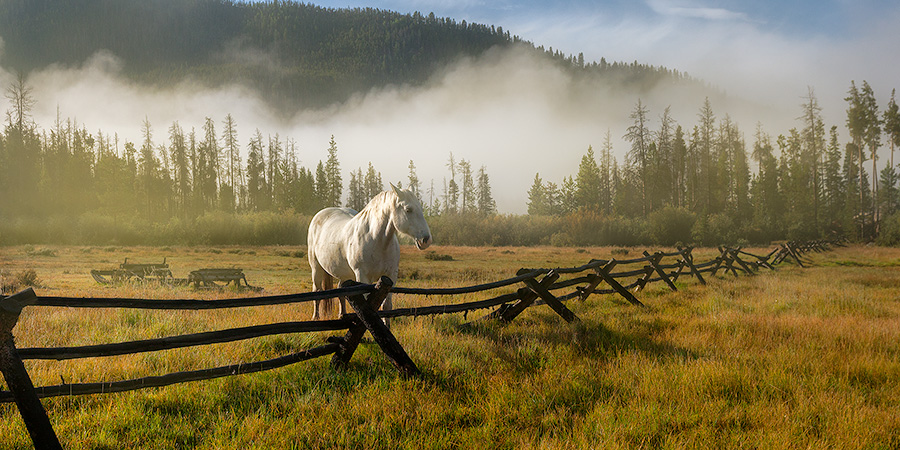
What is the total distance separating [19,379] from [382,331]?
259cm

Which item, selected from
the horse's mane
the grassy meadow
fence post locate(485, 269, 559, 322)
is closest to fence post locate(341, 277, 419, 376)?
the grassy meadow

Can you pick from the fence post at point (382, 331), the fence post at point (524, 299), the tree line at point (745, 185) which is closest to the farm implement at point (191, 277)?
the fence post at point (524, 299)

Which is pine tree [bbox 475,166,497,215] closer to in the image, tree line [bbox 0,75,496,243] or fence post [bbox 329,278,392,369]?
tree line [bbox 0,75,496,243]

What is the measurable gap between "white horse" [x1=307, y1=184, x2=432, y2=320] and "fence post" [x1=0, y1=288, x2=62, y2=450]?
3334 mm

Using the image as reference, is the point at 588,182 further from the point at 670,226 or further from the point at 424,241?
the point at 424,241

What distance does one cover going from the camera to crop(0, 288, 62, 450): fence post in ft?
8.51

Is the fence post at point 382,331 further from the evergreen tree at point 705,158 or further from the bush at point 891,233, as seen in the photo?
the evergreen tree at point 705,158

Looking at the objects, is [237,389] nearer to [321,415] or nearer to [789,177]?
[321,415]

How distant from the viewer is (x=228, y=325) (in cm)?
694

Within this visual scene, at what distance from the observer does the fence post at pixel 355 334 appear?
4.22m

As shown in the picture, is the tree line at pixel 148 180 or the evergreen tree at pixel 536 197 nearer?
the tree line at pixel 148 180

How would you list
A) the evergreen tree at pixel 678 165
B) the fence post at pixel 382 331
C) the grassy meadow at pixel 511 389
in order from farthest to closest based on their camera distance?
the evergreen tree at pixel 678 165
the fence post at pixel 382 331
the grassy meadow at pixel 511 389

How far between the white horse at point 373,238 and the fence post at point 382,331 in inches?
46.7

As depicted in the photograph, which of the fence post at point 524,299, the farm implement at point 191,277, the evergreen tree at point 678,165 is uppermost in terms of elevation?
the evergreen tree at point 678,165
